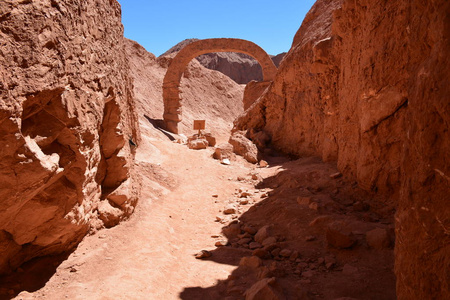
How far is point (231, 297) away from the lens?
2.72m

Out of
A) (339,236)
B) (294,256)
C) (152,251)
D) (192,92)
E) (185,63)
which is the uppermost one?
(192,92)

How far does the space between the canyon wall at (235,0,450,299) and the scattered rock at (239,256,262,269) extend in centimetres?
169

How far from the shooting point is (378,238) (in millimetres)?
3066

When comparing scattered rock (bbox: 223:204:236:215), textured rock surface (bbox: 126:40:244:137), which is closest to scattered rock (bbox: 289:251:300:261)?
scattered rock (bbox: 223:204:236:215)

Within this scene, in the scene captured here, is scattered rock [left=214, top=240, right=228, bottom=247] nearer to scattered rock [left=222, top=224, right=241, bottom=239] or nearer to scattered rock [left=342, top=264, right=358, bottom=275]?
scattered rock [left=222, top=224, right=241, bottom=239]

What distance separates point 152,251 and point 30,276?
1232mm

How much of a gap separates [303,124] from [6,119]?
7.57 meters

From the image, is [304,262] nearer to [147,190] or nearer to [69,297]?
[69,297]

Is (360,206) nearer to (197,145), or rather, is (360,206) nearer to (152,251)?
(152,251)

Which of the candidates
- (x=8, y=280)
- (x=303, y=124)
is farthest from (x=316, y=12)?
(x=8, y=280)

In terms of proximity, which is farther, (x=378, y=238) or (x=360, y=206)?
(x=360, y=206)

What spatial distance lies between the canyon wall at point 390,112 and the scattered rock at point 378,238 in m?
0.75

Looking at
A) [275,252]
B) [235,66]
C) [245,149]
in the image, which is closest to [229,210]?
[275,252]

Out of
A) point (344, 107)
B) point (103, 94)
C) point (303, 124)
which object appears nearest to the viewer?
point (103, 94)
